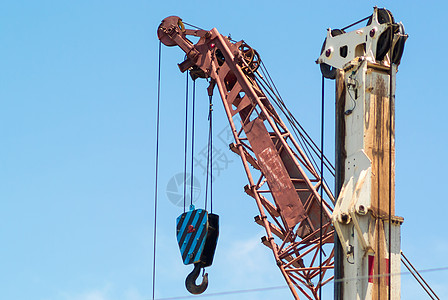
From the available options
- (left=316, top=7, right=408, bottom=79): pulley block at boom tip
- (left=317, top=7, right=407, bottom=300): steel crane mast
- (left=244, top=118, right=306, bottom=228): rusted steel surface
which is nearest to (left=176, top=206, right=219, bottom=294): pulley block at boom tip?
(left=244, top=118, right=306, bottom=228): rusted steel surface

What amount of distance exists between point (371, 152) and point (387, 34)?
153cm

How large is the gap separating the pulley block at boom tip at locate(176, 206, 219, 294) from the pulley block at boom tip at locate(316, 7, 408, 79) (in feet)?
26.5

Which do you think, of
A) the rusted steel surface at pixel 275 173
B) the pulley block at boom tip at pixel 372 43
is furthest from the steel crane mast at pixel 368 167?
the rusted steel surface at pixel 275 173

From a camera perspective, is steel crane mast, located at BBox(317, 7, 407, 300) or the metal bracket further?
the metal bracket

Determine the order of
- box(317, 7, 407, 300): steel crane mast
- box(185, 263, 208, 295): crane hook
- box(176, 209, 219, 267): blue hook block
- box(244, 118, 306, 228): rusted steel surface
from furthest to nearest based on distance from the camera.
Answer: box(244, 118, 306, 228): rusted steel surface, box(185, 263, 208, 295): crane hook, box(176, 209, 219, 267): blue hook block, box(317, 7, 407, 300): steel crane mast

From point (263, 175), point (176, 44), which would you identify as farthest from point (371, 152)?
point (176, 44)

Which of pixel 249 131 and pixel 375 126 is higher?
pixel 249 131

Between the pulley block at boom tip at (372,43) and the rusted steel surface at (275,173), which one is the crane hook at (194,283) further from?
the pulley block at boom tip at (372,43)

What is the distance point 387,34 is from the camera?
1139 centimetres

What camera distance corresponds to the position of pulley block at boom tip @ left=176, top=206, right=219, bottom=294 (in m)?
19.5

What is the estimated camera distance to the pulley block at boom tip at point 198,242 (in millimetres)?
19453

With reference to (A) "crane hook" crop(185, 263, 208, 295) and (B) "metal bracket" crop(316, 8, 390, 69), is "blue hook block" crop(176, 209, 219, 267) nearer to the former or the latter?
(A) "crane hook" crop(185, 263, 208, 295)

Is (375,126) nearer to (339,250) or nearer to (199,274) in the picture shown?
(339,250)

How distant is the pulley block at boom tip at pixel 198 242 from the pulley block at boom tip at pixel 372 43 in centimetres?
807
